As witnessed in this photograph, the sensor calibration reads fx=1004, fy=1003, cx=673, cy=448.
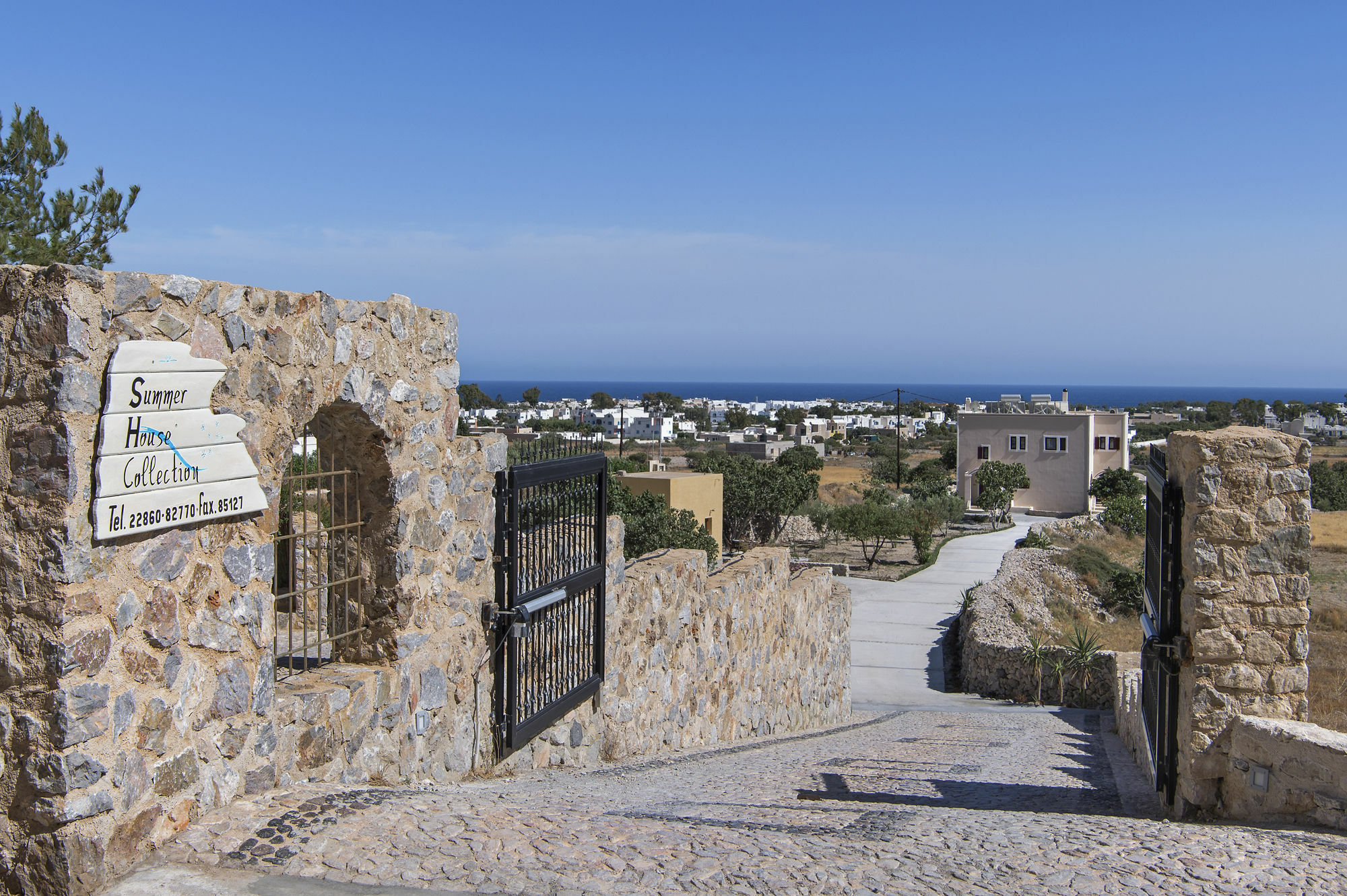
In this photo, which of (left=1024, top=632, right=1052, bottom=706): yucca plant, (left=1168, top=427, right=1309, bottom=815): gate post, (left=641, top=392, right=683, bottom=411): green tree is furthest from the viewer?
(left=641, top=392, right=683, bottom=411): green tree

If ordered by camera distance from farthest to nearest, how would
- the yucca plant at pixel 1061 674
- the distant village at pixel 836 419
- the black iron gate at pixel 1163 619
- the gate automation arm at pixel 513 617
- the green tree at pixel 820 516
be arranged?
the distant village at pixel 836 419 < the green tree at pixel 820 516 < the yucca plant at pixel 1061 674 < the black iron gate at pixel 1163 619 < the gate automation arm at pixel 513 617

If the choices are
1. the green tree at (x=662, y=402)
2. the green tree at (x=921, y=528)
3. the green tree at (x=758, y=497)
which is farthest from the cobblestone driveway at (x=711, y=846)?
the green tree at (x=662, y=402)

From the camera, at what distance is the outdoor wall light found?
6212 mm

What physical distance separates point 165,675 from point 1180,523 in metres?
6.09

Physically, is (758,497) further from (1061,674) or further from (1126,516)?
(1061,674)

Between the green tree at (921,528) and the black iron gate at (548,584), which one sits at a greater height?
the black iron gate at (548,584)

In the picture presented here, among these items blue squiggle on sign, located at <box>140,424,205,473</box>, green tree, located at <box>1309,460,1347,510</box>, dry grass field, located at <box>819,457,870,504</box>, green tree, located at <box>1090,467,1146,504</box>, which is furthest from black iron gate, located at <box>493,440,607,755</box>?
green tree, located at <box>1309,460,1347,510</box>

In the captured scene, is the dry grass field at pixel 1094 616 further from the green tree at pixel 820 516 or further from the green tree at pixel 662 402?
the green tree at pixel 662 402

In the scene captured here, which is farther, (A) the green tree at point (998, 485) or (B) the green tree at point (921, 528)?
(A) the green tree at point (998, 485)

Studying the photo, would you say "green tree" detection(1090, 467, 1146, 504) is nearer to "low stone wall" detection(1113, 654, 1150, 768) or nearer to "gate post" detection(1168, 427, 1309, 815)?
"low stone wall" detection(1113, 654, 1150, 768)

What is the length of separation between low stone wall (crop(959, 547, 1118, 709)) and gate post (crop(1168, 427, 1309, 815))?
871 centimetres

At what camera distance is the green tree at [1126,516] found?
43.3m

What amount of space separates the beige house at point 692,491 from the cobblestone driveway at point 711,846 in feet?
76.4

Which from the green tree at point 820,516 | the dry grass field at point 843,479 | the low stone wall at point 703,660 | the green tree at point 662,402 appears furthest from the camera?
the green tree at point 662,402
